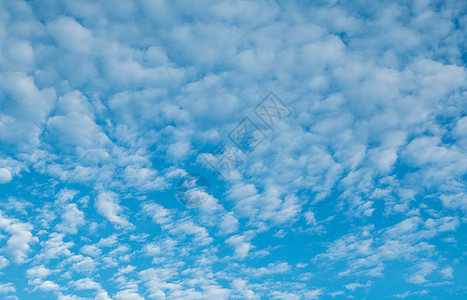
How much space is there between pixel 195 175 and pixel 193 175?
0.56ft

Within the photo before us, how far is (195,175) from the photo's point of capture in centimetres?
2348

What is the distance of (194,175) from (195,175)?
0.09m

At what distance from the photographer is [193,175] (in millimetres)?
23500

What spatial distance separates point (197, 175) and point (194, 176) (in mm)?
279

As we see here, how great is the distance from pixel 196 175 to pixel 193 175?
260mm

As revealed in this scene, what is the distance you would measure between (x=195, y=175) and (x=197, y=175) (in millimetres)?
176

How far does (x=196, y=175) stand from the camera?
77.0ft

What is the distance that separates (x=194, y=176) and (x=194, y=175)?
0.28 feet

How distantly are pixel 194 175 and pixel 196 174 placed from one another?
0.20m

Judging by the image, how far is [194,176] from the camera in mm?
23500

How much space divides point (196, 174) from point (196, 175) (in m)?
0.09

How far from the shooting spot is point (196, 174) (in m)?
23.5

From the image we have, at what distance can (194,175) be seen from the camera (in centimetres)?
2350
